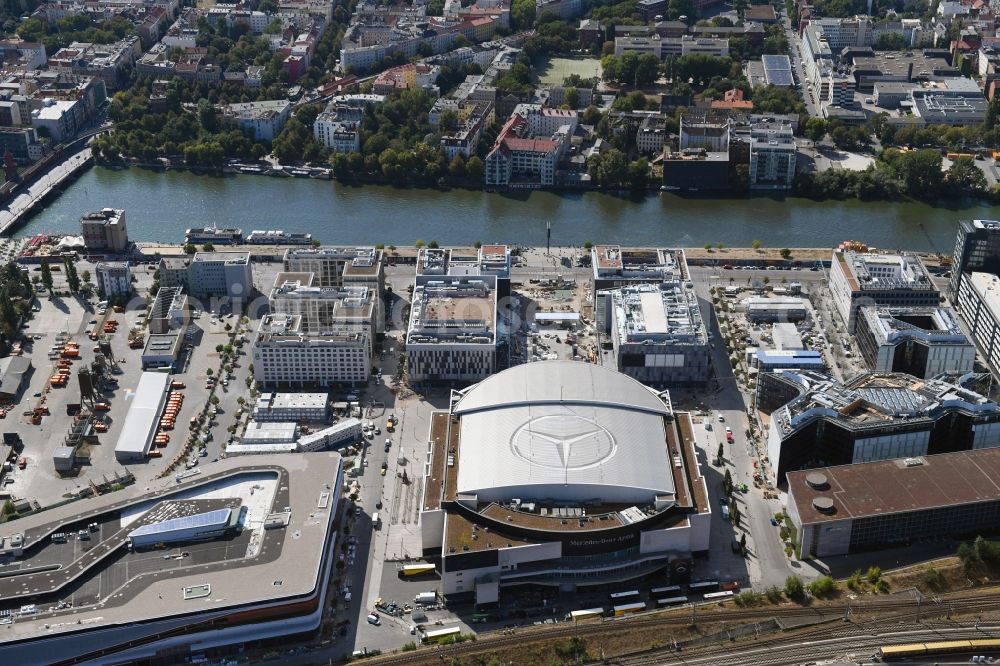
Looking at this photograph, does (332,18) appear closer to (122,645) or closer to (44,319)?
(44,319)

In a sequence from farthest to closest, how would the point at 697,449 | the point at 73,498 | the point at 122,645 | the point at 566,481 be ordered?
the point at 697,449 → the point at 73,498 → the point at 566,481 → the point at 122,645

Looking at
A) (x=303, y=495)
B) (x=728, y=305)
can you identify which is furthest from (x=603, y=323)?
(x=303, y=495)

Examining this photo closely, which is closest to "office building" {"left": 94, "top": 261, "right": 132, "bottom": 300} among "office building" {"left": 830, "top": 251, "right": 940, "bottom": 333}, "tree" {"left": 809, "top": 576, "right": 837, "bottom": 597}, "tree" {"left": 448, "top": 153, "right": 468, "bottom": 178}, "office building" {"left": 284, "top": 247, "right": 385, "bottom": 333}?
"office building" {"left": 284, "top": 247, "right": 385, "bottom": 333}

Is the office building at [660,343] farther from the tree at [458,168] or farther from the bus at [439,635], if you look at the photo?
the tree at [458,168]

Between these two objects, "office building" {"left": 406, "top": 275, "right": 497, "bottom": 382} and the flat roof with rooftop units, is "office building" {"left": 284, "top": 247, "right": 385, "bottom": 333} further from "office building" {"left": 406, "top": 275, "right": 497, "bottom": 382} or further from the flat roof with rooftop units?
"office building" {"left": 406, "top": 275, "right": 497, "bottom": 382}

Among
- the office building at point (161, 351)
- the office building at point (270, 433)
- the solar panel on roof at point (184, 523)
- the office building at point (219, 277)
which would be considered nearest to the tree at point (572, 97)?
the office building at point (219, 277)

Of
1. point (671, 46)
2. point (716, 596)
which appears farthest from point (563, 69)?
point (716, 596)
